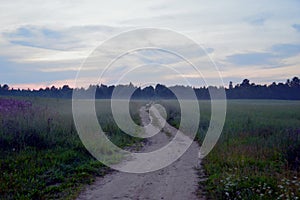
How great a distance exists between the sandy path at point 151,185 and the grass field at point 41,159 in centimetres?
48

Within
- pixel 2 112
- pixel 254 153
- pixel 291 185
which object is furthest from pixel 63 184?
pixel 2 112

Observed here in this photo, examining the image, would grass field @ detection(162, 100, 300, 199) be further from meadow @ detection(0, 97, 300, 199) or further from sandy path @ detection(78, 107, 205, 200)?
sandy path @ detection(78, 107, 205, 200)

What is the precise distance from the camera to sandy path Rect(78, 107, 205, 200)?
26.0 feet

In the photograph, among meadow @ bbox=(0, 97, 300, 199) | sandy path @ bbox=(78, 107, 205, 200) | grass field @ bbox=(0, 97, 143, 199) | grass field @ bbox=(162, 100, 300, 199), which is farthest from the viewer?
grass field @ bbox=(0, 97, 143, 199)

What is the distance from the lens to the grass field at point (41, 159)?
8234 millimetres

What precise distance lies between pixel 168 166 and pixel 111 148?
12.3ft

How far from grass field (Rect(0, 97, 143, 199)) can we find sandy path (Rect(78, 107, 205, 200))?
483 mm

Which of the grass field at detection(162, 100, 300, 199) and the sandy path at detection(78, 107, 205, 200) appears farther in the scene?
the sandy path at detection(78, 107, 205, 200)

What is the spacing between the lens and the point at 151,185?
348 inches

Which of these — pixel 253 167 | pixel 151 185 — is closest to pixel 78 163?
pixel 151 185

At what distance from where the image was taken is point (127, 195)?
7938mm

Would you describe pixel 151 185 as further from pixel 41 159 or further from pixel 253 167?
pixel 41 159

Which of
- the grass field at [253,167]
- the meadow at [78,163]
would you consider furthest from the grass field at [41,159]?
the grass field at [253,167]

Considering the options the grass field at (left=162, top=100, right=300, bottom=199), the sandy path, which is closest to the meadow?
Answer: the grass field at (left=162, top=100, right=300, bottom=199)
